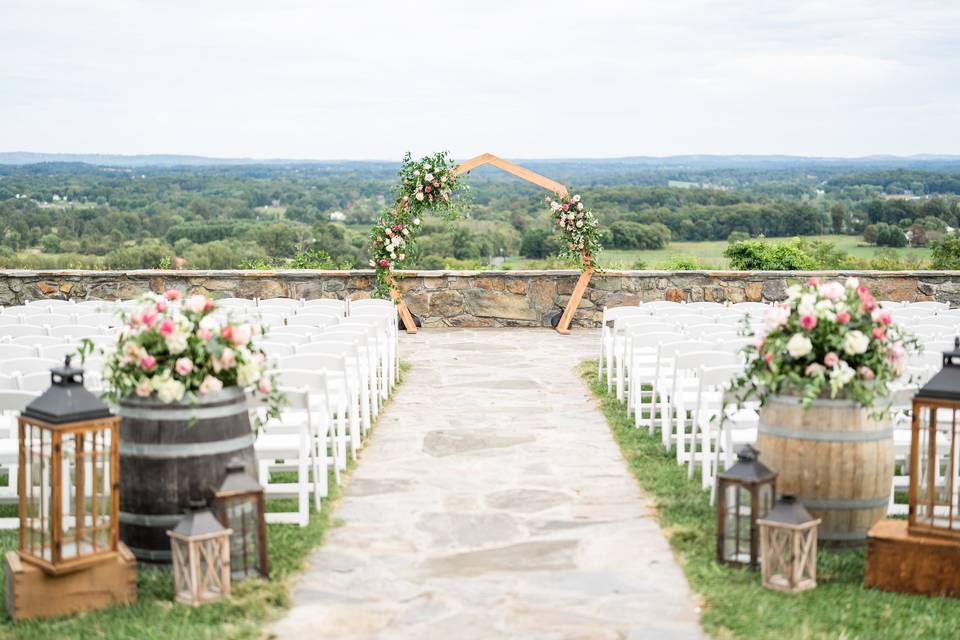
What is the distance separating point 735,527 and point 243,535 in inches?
92.2

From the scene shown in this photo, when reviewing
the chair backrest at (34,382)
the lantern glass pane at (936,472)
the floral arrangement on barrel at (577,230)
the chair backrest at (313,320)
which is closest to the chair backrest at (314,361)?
the chair backrest at (34,382)

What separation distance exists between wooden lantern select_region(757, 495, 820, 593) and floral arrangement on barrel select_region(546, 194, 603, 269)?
9.97 m

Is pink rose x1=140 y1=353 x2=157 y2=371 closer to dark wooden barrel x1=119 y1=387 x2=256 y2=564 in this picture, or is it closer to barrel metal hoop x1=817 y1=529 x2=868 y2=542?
dark wooden barrel x1=119 y1=387 x2=256 y2=564

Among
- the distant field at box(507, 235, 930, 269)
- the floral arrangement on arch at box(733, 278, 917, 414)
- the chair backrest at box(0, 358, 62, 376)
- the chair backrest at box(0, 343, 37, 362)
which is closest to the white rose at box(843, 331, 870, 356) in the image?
the floral arrangement on arch at box(733, 278, 917, 414)

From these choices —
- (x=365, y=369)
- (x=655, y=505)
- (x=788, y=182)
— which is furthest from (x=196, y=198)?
(x=655, y=505)

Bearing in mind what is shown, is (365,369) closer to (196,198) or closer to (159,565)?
(159,565)

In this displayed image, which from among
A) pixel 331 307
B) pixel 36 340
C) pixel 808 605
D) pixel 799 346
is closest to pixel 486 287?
A: pixel 331 307

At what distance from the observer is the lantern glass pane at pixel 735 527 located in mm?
5574

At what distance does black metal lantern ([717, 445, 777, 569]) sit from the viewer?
5438mm

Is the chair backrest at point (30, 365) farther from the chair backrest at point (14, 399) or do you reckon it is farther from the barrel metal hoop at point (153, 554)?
the barrel metal hoop at point (153, 554)

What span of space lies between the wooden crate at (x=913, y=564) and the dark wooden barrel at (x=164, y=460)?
303 centimetres

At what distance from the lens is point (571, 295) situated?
1548 centimetres

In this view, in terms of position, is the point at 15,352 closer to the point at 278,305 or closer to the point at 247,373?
the point at 247,373

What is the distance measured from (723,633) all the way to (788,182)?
122ft
